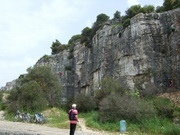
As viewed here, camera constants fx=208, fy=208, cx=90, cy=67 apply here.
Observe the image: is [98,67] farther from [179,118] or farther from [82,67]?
[179,118]

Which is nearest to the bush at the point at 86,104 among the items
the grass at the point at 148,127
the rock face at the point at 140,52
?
the rock face at the point at 140,52

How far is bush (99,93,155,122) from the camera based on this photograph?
1583 cm

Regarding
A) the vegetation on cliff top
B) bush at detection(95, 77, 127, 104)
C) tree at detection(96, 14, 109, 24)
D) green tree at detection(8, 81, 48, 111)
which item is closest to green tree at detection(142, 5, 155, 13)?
the vegetation on cliff top

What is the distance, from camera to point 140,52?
30109mm

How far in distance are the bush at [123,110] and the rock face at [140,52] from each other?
37.2ft

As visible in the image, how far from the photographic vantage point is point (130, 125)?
15055mm

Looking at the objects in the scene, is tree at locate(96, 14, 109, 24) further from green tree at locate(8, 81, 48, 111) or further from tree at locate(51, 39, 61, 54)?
green tree at locate(8, 81, 48, 111)

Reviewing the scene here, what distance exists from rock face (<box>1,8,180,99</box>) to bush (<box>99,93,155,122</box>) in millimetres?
11348

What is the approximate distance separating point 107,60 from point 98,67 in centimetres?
242

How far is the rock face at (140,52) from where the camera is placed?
28.4 metres

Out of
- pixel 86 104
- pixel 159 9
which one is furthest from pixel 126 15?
pixel 86 104

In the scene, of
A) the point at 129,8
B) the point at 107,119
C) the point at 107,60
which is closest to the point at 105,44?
the point at 107,60

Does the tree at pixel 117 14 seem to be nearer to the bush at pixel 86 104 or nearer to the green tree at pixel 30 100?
the bush at pixel 86 104

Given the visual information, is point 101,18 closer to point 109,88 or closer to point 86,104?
point 109,88
